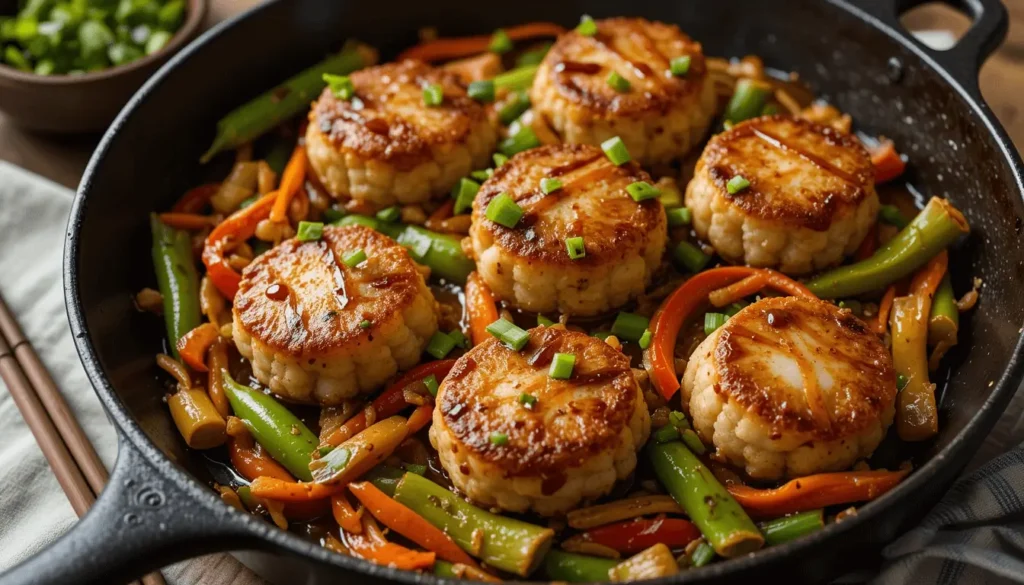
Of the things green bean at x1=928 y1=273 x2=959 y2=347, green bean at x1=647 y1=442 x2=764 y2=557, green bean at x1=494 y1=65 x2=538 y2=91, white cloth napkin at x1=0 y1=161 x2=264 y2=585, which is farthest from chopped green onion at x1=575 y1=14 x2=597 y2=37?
white cloth napkin at x1=0 y1=161 x2=264 y2=585

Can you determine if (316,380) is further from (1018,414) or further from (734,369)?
(1018,414)

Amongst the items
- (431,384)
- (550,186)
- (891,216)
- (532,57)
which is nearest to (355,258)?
(431,384)

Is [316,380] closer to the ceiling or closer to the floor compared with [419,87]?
closer to the floor

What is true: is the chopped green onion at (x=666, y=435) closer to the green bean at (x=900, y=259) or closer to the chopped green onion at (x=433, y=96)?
the green bean at (x=900, y=259)

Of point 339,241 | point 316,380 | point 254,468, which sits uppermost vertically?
point 339,241

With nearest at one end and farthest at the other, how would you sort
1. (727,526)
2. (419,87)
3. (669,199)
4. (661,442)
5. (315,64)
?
(727,526) < (661,442) < (669,199) < (419,87) < (315,64)

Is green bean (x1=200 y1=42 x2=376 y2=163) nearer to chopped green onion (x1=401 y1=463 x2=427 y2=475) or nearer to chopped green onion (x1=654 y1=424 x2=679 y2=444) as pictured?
chopped green onion (x1=401 y1=463 x2=427 y2=475)

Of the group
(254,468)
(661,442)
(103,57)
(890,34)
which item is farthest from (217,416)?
(890,34)
